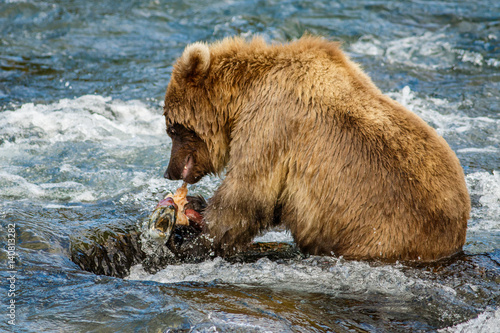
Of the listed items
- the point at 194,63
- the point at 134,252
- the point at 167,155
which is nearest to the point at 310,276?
the point at 134,252

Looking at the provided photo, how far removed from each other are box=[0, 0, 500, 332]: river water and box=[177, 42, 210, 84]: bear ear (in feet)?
4.68

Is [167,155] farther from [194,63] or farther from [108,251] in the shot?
[194,63]

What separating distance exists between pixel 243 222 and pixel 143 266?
35.9 inches

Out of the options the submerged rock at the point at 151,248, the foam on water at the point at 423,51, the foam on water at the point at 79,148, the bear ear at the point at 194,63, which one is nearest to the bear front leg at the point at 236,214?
the submerged rock at the point at 151,248

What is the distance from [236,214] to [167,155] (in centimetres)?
300

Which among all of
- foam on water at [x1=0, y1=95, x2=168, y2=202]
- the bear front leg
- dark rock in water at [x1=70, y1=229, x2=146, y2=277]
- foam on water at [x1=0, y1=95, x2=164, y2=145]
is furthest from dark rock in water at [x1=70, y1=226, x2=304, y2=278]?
foam on water at [x1=0, y1=95, x2=164, y2=145]

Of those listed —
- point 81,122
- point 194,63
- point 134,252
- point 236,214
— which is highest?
point 194,63

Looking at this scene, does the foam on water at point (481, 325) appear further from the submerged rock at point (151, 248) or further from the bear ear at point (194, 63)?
the bear ear at point (194, 63)

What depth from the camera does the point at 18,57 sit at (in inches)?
392

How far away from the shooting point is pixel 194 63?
13.3ft

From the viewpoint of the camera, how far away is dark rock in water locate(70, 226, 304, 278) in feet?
13.7

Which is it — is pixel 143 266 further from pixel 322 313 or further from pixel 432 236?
pixel 432 236

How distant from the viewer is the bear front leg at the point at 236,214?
3.97 metres

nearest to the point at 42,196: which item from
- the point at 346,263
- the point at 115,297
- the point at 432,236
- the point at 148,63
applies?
the point at 115,297
